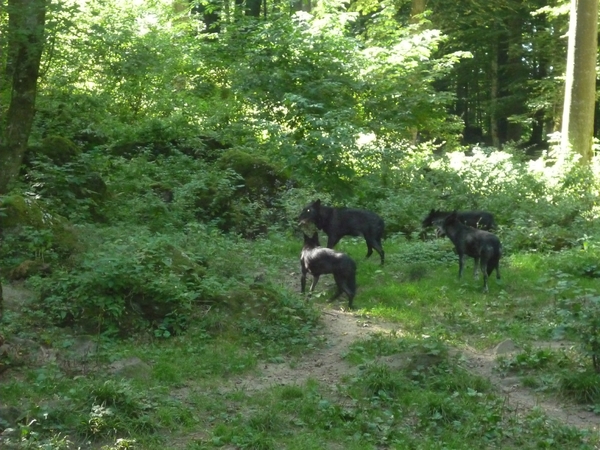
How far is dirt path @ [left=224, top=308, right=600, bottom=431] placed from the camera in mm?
8102

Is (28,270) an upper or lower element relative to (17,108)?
lower

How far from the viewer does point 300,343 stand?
33.5ft

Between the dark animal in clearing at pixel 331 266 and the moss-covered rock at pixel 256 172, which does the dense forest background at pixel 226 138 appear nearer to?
the moss-covered rock at pixel 256 172

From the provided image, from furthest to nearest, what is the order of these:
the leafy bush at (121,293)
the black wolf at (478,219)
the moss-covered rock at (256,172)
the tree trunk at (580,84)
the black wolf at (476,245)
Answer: the tree trunk at (580,84) → the moss-covered rock at (256,172) → the black wolf at (478,219) → the black wolf at (476,245) → the leafy bush at (121,293)

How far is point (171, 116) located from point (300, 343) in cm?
1272

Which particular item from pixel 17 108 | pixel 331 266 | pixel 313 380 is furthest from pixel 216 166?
pixel 313 380

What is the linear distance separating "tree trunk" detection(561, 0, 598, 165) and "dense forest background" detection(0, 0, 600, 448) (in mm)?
214

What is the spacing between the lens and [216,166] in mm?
18984

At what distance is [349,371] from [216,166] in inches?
421

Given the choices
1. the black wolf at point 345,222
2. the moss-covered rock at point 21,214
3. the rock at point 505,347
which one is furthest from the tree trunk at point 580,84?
the moss-covered rock at point 21,214

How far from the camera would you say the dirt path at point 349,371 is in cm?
810

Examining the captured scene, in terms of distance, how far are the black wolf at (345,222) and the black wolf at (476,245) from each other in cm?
140

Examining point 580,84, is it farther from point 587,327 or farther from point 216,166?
point 587,327

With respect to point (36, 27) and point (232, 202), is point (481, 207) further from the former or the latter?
point (36, 27)
